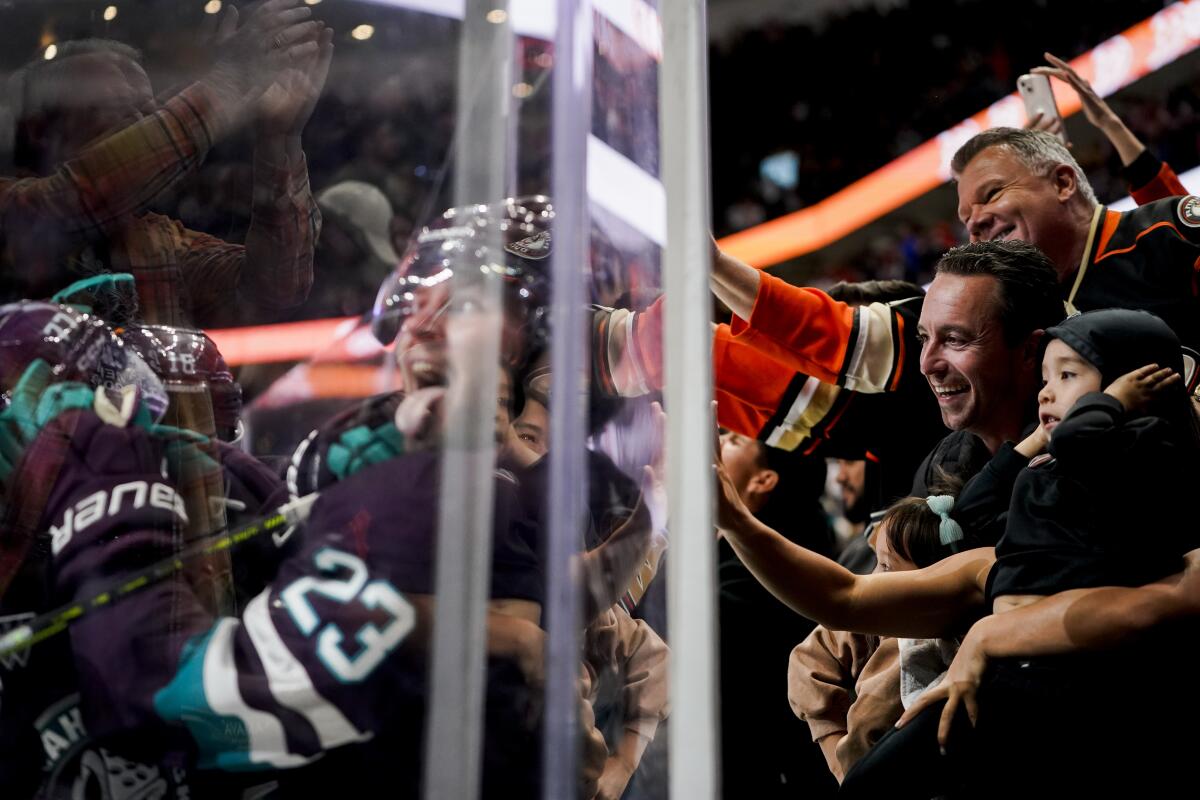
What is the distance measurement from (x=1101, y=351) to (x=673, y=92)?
0.68 meters

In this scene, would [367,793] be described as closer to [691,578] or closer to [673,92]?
[691,578]

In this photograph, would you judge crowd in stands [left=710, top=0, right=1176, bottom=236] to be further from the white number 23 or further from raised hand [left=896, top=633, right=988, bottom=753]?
the white number 23

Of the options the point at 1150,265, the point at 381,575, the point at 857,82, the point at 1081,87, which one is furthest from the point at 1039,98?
the point at 857,82

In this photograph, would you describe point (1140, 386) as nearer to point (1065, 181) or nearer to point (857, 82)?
point (1065, 181)

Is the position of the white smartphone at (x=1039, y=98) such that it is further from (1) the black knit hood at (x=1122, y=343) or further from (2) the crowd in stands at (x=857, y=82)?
(2) the crowd in stands at (x=857, y=82)

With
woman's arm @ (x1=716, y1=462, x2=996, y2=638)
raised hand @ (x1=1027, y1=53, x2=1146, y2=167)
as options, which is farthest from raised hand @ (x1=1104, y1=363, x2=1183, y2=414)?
raised hand @ (x1=1027, y1=53, x2=1146, y2=167)

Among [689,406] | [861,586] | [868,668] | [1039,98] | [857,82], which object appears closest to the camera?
[689,406]

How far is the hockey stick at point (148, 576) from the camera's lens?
103 cm

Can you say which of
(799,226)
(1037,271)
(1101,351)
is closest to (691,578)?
(1101,351)

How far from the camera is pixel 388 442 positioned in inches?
39.8

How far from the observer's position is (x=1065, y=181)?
1.85 m

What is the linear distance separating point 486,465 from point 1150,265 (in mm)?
1184

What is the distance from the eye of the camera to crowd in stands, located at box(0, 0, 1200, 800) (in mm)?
980

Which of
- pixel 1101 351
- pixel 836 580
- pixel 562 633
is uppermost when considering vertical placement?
pixel 1101 351
